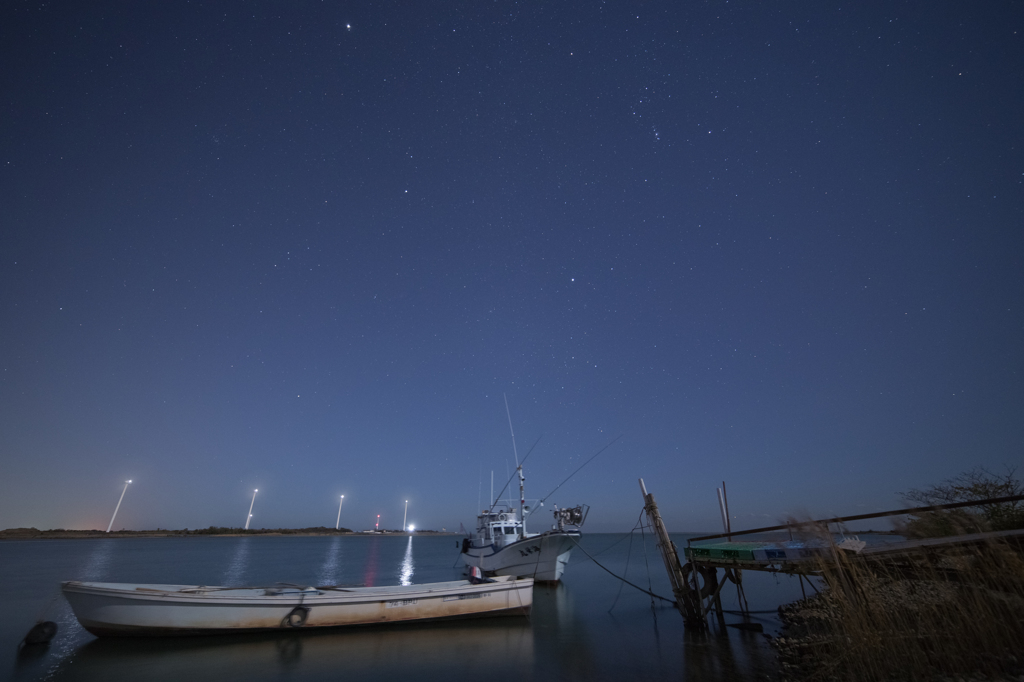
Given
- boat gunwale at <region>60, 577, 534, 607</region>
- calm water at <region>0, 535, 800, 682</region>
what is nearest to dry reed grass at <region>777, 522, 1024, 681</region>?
calm water at <region>0, 535, 800, 682</region>

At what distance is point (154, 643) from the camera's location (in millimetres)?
15188

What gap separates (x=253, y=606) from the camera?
15.6 metres

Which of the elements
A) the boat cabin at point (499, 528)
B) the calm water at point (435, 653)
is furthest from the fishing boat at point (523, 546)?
the calm water at point (435, 653)

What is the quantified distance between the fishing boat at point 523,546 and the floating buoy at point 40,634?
19.9 m

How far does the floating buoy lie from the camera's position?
51.3ft

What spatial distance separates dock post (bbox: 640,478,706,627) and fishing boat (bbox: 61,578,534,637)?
749 cm

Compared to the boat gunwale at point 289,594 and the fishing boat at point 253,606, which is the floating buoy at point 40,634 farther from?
the boat gunwale at point 289,594

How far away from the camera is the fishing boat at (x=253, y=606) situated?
49.2 feet

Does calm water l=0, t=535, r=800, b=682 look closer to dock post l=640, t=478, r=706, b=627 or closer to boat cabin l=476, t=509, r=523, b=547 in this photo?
dock post l=640, t=478, r=706, b=627

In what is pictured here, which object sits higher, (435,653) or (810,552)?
(810,552)

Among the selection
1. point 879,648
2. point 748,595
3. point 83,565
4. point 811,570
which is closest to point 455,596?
point 811,570

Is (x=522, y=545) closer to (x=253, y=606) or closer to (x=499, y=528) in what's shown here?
(x=499, y=528)

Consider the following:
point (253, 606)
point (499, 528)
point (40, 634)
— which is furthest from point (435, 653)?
point (499, 528)

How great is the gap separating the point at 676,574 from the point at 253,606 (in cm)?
1566
